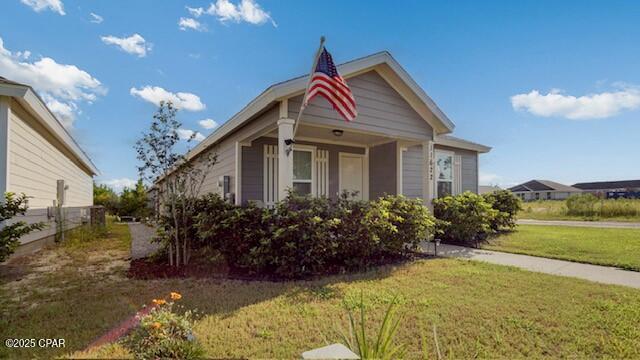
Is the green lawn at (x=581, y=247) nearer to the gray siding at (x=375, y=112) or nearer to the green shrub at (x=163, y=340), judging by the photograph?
the gray siding at (x=375, y=112)

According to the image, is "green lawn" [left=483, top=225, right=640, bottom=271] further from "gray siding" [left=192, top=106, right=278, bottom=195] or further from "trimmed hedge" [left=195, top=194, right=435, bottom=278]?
"gray siding" [left=192, top=106, right=278, bottom=195]

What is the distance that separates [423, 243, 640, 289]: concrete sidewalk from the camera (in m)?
5.10

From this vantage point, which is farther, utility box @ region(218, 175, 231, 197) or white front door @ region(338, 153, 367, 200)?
white front door @ region(338, 153, 367, 200)

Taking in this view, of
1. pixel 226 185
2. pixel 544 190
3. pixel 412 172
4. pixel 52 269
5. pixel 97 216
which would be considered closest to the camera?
pixel 52 269

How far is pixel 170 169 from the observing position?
622 cm

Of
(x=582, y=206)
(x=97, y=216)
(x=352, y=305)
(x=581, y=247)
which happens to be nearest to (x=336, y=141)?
(x=352, y=305)

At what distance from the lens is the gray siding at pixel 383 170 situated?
30.3ft

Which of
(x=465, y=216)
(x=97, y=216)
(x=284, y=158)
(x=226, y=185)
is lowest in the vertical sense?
(x=97, y=216)

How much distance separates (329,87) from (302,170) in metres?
3.49

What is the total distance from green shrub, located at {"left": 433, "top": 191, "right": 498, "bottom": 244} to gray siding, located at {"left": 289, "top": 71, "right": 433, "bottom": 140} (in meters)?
2.06

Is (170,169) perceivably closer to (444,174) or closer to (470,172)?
(444,174)

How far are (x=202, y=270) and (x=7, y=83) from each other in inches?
198

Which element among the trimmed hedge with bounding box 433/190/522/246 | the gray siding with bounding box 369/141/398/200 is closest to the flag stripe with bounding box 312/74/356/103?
the gray siding with bounding box 369/141/398/200

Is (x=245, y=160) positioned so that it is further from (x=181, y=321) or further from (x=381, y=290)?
(x=181, y=321)
